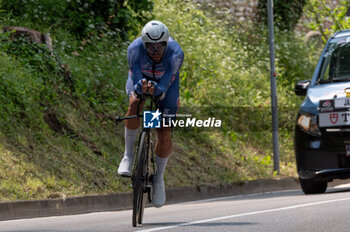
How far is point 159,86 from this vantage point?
8453 millimetres

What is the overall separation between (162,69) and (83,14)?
10368 mm

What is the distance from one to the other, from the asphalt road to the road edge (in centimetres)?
33

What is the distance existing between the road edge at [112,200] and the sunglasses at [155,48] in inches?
125

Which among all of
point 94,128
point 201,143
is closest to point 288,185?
point 201,143

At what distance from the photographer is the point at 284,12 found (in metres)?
27.2

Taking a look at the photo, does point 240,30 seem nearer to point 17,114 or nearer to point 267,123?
point 267,123

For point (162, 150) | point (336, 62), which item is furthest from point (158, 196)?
point (336, 62)

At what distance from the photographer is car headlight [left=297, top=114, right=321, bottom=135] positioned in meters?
11.4

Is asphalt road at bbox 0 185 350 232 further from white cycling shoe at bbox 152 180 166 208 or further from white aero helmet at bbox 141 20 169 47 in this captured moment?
white aero helmet at bbox 141 20 169 47

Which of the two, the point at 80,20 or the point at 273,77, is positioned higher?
the point at 80,20

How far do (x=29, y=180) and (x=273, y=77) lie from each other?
7461 millimetres

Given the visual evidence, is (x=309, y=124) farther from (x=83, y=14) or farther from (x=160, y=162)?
(x=83, y=14)

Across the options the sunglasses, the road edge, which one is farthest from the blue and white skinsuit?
the road edge

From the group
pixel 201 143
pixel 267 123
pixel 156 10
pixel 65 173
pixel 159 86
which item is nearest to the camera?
pixel 159 86
